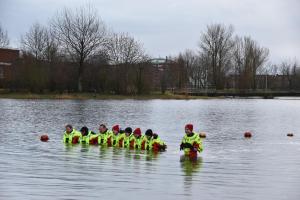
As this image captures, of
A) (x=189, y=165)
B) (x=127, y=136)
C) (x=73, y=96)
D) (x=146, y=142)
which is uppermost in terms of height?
(x=73, y=96)

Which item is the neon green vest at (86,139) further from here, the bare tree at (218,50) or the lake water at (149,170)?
the bare tree at (218,50)

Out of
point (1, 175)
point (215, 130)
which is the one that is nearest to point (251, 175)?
point (1, 175)

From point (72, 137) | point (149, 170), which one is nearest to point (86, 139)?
point (72, 137)

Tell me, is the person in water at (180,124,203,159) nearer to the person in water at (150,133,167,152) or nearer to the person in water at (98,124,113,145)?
the person in water at (150,133,167,152)

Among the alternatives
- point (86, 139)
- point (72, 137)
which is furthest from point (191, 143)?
point (72, 137)

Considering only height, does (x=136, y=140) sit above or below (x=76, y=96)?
below

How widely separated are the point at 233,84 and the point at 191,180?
10671cm

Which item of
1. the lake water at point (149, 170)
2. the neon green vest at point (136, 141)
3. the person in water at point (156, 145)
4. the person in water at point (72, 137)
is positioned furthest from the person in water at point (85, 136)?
the person in water at point (156, 145)

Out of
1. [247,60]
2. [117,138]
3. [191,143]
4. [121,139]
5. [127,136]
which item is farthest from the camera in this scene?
[247,60]

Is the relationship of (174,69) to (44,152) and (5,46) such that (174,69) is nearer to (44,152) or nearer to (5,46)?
(5,46)

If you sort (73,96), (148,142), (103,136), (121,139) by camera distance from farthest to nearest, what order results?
(73,96), (103,136), (121,139), (148,142)

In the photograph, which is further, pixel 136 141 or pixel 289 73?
pixel 289 73

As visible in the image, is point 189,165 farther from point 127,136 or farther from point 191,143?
point 127,136

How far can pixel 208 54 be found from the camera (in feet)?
376
